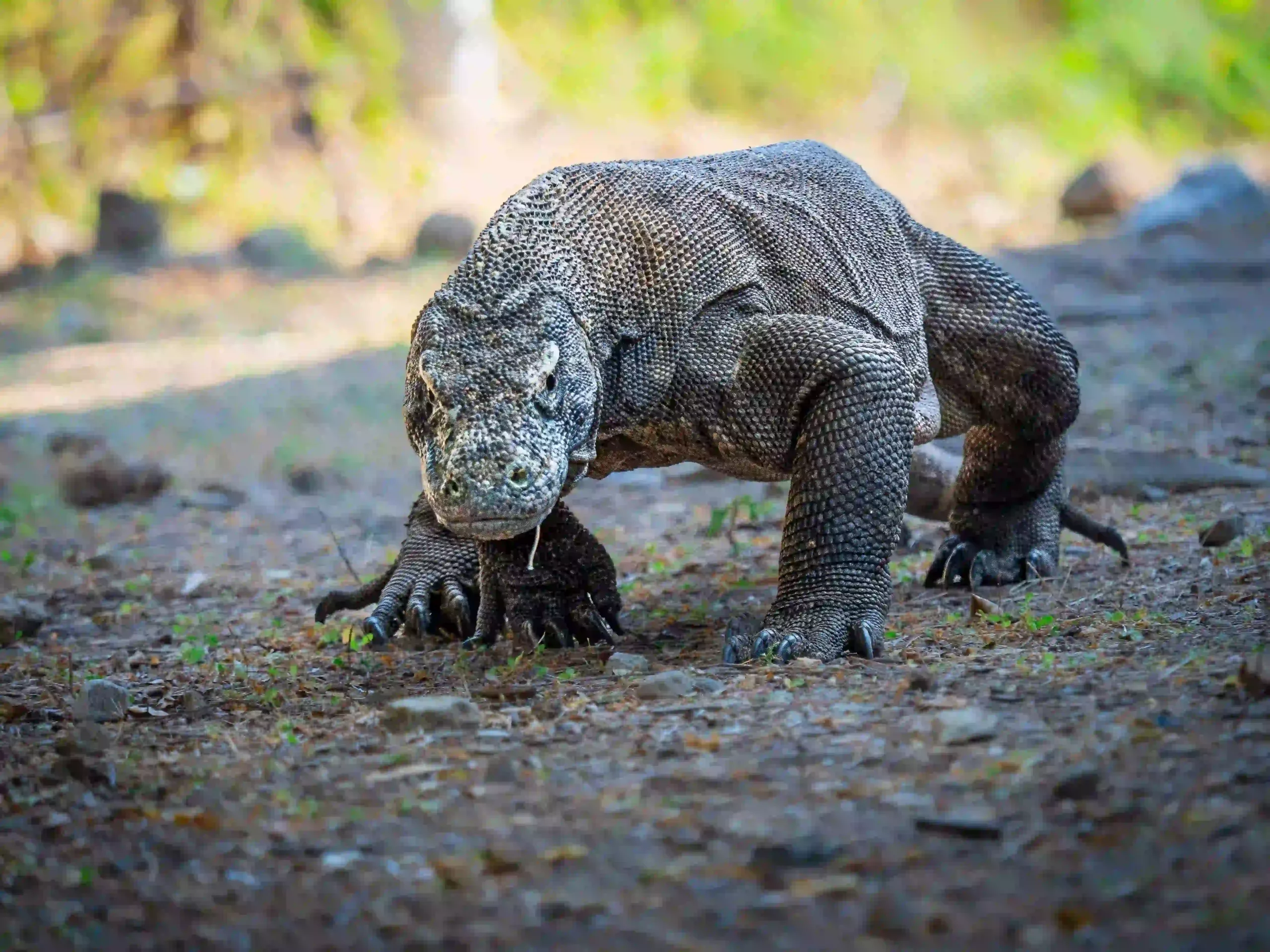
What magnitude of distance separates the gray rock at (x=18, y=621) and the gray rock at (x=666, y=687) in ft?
7.80

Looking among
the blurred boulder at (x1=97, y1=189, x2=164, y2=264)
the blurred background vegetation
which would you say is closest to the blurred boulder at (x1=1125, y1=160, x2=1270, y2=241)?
the blurred background vegetation

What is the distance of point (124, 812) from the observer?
106 inches

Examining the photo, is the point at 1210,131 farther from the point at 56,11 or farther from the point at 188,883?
the point at 188,883

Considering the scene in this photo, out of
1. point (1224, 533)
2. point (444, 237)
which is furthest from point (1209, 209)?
point (1224, 533)

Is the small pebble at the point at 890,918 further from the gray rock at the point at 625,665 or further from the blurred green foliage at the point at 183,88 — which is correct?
the blurred green foliage at the point at 183,88

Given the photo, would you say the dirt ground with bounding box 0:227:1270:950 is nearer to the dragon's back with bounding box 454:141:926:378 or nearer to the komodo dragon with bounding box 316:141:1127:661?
the komodo dragon with bounding box 316:141:1127:661

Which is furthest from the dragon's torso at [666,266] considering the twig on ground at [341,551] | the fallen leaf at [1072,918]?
the fallen leaf at [1072,918]

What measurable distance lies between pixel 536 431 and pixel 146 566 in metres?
3.38

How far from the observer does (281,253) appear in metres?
14.9

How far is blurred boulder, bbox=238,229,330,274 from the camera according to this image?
48.0 ft

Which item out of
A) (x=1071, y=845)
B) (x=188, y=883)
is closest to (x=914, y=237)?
(x=1071, y=845)

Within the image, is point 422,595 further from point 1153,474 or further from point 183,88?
point 183,88

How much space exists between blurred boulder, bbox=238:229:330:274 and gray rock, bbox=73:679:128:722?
11.2 m

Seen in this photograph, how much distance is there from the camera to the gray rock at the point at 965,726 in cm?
268
